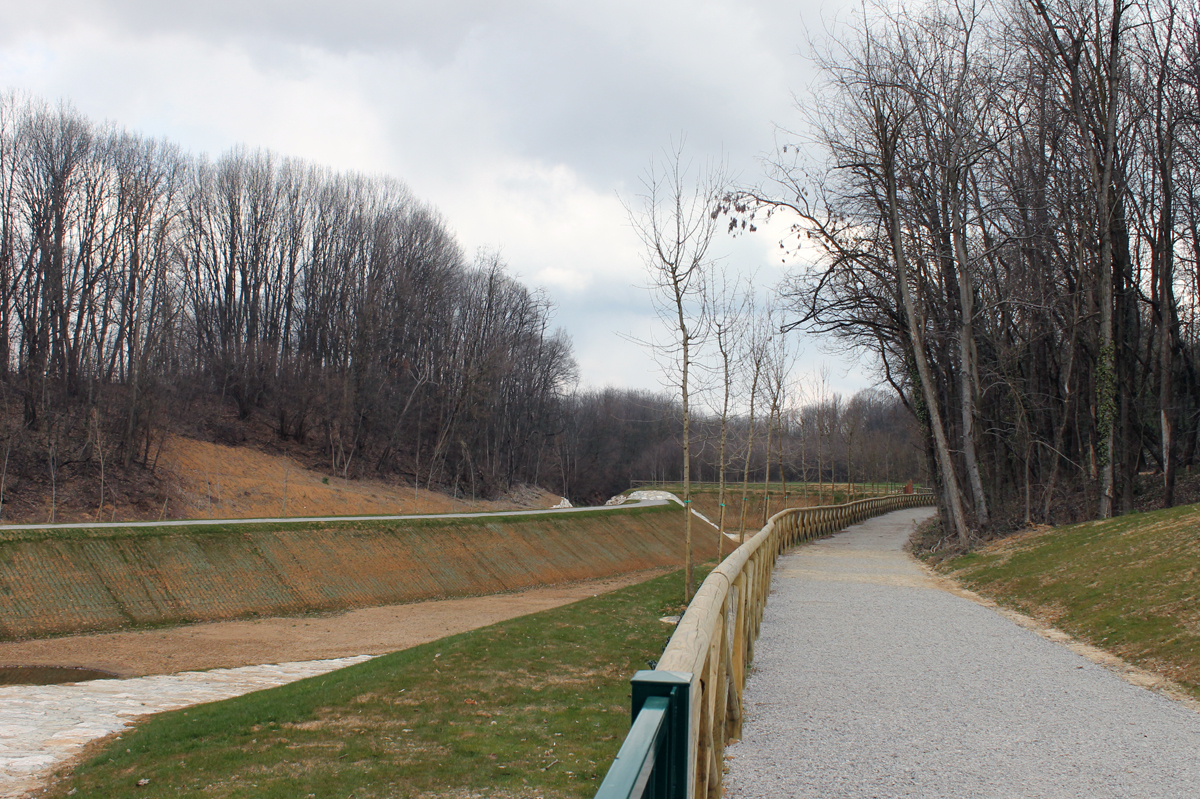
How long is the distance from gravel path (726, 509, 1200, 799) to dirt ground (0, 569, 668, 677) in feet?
35.7

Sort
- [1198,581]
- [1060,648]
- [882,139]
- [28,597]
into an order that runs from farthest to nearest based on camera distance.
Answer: [882,139] < [28,597] < [1198,581] < [1060,648]

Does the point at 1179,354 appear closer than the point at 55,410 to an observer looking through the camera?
Yes

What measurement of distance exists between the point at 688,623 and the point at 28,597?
19534mm

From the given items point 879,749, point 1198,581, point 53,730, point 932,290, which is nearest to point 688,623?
point 879,749

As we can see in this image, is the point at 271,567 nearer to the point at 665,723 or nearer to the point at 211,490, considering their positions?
the point at 211,490

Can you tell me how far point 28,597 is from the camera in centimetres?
1761

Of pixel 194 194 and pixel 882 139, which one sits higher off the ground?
pixel 194 194

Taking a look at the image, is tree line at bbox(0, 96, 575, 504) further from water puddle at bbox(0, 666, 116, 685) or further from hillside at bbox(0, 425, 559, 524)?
water puddle at bbox(0, 666, 116, 685)

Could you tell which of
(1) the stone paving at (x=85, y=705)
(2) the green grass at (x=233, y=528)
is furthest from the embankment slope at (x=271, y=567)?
(1) the stone paving at (x=85, y=705)

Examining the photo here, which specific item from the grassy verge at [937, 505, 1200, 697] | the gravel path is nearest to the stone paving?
the gravel path

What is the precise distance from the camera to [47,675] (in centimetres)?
1425

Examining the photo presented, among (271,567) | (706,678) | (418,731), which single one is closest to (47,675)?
(271,567)

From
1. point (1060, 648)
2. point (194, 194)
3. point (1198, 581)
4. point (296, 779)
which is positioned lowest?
point (296, 779)

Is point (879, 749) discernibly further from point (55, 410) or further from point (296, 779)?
point (55, 410)
